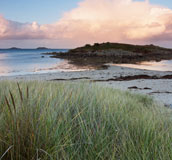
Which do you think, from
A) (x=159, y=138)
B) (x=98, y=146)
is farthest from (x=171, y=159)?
(x=98, y=146)

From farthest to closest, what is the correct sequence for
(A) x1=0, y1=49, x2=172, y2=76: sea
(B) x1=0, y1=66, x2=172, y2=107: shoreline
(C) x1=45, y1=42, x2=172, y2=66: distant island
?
(C) x1=45, y1=42, x2=172, y2=66: distant island
(A) x1=0, y1=49, x2=172, y2=76: sea
(B) x1=0, y1=66, x2=172, y2=107: shoreline

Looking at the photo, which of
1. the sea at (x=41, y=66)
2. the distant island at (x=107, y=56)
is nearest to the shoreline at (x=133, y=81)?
the sea at (x=41, y=66)

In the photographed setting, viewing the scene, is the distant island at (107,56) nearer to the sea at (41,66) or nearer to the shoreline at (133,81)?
the sea at (41,66)

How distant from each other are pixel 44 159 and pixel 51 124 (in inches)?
12.8

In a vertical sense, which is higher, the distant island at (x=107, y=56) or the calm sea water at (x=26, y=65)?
the distant island at (x=107, y=56)

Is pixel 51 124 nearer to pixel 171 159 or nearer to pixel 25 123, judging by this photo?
pixel 25 123

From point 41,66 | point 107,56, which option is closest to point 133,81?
point 41,66

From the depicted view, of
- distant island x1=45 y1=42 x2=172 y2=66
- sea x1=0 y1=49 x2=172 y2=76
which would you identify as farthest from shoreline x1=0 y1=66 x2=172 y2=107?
distant island x1=45 y1=42 x2=172 y2=66

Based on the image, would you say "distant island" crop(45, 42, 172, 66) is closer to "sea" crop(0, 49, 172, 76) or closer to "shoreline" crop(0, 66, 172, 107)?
"sea" crop(0, 49, 172, 76)

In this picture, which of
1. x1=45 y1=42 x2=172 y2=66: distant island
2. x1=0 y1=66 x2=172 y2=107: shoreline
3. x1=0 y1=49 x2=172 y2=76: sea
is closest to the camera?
x1=0 y1=66 x2=172 y2=107: shoreline

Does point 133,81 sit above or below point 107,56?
below

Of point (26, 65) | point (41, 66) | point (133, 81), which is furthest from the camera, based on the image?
point (26, 65)

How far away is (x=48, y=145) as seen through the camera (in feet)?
4.67

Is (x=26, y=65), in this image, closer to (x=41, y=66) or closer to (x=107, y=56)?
(x=41, y=66)
